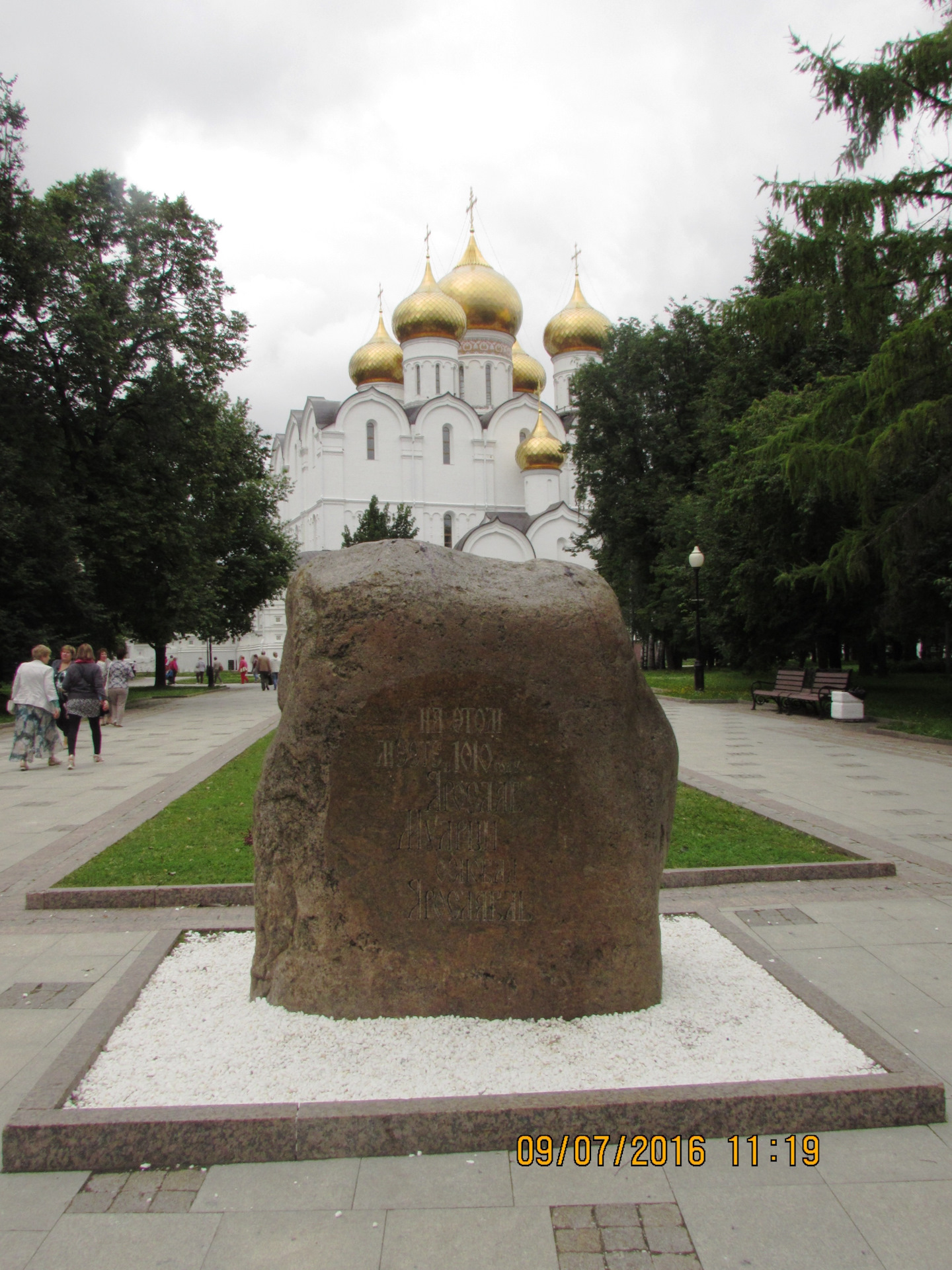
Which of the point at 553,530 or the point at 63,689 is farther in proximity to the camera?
the point at 553,530

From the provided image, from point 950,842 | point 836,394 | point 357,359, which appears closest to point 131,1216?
point 950,842

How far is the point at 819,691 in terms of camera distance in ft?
58.4

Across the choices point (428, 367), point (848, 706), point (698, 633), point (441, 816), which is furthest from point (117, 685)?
point (428, 367)

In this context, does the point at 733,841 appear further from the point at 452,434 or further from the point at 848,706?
the point at 452,434

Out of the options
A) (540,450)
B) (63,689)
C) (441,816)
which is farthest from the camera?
(540,450)

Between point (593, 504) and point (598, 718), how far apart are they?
35.1m

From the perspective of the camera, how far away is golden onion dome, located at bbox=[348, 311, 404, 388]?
193ft

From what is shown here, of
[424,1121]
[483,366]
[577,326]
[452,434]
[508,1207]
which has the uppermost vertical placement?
[577,326]

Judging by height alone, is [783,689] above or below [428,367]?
below

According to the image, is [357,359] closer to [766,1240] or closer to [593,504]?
[593,504]

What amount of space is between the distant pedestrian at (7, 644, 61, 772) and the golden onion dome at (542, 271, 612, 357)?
5199 cm

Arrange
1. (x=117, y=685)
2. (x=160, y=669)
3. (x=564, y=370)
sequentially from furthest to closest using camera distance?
(x=564, y=370) < (x=160, y=669) < (x=117, y=685)
